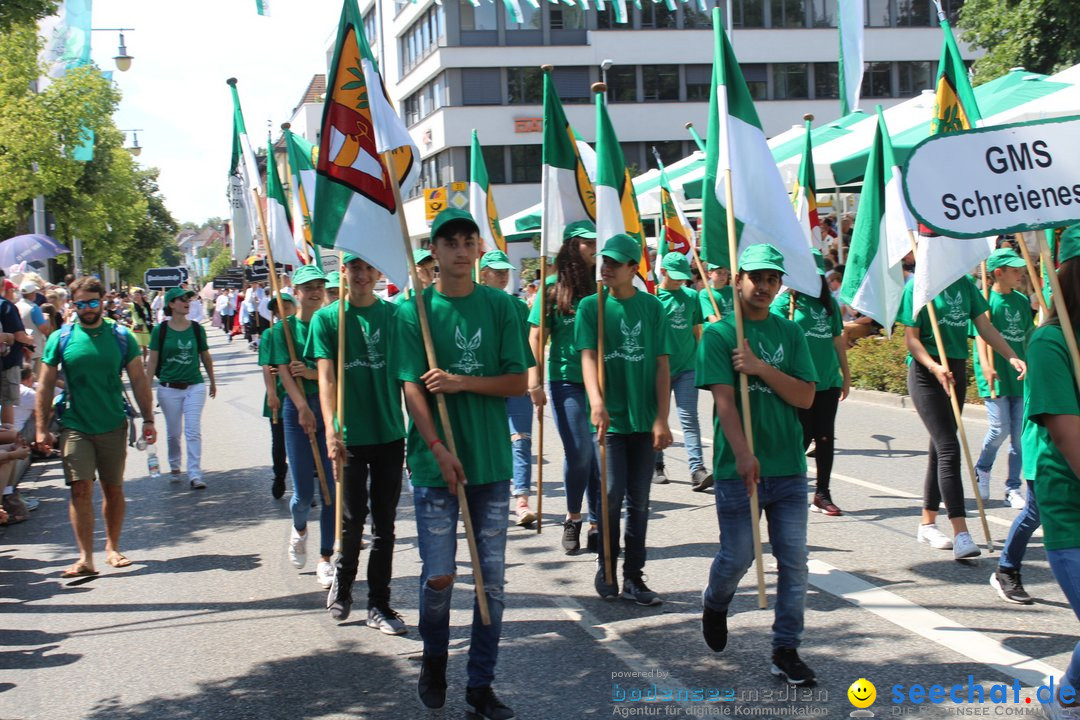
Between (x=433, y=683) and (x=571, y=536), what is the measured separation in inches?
113

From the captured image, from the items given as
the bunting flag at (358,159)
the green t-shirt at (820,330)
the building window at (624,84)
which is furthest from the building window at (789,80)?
the bunting flag at (358,159)

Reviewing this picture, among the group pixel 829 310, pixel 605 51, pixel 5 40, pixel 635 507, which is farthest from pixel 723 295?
pixel 605 51

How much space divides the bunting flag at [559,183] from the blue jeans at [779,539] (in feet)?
9.49

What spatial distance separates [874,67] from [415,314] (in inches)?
1864

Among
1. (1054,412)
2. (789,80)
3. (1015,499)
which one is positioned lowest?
(1015,499)

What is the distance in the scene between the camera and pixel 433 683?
15.5ft

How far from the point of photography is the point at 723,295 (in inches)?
403

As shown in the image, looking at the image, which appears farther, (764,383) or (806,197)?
(806,197)

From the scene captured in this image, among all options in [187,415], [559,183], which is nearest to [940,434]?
[559,183]

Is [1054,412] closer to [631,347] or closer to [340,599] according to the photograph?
[631,347]

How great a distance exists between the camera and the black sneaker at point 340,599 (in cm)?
615

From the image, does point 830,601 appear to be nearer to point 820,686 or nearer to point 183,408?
point 820,686

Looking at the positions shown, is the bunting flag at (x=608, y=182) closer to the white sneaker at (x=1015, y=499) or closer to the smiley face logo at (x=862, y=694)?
the smiley face logo at (x=862, y=694)

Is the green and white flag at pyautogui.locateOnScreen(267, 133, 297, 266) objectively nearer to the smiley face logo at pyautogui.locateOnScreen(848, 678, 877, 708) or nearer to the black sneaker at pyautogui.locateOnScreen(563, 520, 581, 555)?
the black sneaker at pyautogui.locateOnScreen(563, 520, 581, 555)
